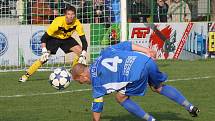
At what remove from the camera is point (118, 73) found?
824 centimetres

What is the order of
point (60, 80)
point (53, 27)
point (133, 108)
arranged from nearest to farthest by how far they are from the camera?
point (133, 108) → point (60, 80) → point (53, 27)

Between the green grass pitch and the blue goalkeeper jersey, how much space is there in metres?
1.54

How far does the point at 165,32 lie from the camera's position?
894 inches

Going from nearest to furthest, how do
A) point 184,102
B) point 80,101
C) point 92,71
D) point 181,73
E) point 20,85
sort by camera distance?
point 92,71 < point 184,102 < point 80,101 < point 20,85 < point 181,73

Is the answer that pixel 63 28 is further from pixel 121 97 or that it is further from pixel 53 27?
pixel 121 97

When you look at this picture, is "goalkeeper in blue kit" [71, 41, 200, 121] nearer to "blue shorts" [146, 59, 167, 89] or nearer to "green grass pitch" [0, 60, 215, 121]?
"blue shorts" [146, 59, 167, 89]

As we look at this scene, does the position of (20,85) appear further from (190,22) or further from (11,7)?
(190,22)

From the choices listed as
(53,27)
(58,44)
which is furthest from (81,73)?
(58,44)

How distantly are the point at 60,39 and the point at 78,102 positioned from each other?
4204 millimetres

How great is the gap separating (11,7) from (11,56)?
1.99m

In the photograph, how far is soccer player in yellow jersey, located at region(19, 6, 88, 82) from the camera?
15133 mm

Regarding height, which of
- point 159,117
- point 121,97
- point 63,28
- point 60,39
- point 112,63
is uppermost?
point 63,28

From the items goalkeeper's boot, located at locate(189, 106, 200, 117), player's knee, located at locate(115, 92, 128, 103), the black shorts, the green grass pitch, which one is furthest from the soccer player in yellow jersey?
player's knee, located at locate(115, 92, 128, 103)

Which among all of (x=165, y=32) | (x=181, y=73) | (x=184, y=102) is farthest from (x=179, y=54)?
(x=184, y=102)
